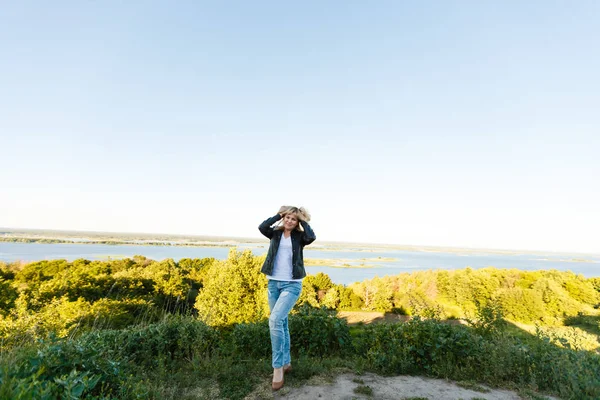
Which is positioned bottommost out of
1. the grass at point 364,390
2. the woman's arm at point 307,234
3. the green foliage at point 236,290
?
the green foliage at point 236,290

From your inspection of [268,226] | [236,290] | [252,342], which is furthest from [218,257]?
[268,226]

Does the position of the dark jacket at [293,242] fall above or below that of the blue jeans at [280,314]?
above

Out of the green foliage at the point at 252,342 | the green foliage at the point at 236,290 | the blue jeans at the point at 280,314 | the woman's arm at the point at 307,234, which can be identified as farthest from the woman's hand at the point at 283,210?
the green foliage at the point at 236,290

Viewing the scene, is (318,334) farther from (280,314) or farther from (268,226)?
(268,226)

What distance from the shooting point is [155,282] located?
27328mm

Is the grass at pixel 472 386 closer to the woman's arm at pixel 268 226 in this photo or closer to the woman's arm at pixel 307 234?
the woman's arm at pixel 307 234

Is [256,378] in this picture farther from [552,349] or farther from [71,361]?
[552,349]

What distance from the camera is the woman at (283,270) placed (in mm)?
3873

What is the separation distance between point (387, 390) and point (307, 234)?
2.13m

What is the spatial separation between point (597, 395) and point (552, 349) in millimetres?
1072

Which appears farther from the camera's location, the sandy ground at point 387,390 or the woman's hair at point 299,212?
the woman's hair at point 299,212

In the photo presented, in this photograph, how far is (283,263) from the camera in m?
4.02

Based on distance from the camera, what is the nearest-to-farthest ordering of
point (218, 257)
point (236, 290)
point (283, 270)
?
1. point (283, 270)
2. point (236, 290)
3. point (218, 257)

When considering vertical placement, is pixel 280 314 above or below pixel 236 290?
above
